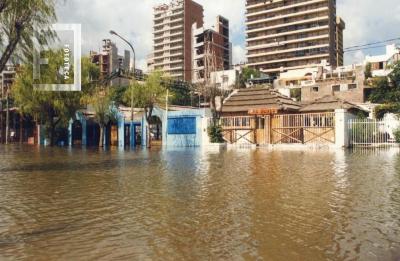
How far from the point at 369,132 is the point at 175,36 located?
111 meters

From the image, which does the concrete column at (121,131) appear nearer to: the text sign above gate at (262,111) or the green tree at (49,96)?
the green tree at (49,96)

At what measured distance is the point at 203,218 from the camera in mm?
6363

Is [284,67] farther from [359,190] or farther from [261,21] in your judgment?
[359,190]

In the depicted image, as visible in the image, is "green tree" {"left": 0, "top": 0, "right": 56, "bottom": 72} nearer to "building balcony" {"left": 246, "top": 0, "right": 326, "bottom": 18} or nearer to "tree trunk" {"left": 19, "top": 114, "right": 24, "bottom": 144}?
"tree trunk" {"left": 19, "top": 114, "right": 24, "bottom": 144}

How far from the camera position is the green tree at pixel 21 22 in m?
14.5

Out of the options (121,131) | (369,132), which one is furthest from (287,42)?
(369,132)

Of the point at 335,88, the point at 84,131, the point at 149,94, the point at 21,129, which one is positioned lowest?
→ the point at 84,131

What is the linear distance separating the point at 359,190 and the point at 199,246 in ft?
17.2

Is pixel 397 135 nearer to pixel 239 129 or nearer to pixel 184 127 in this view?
pixel 239 129

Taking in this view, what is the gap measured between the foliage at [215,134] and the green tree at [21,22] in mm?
15882

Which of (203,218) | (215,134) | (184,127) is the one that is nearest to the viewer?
A: (203,218)

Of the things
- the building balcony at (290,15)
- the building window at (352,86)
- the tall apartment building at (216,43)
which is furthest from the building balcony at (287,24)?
the building window at (352,86)

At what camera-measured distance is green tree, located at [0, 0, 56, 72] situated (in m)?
14.5

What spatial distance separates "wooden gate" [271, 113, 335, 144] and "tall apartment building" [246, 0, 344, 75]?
72467mm
